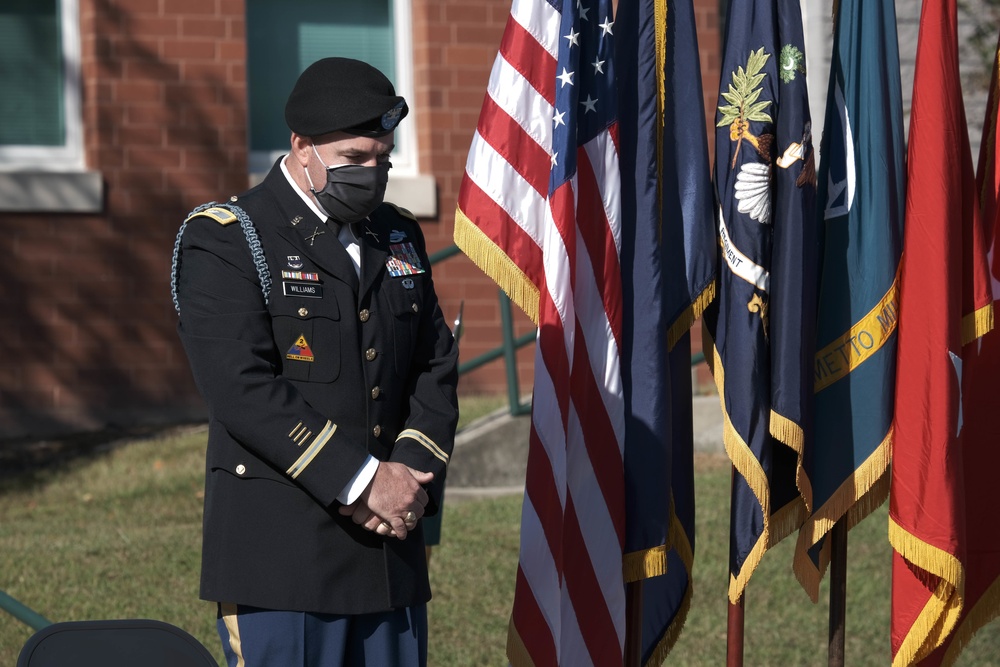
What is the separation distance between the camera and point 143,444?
8758 millimetres

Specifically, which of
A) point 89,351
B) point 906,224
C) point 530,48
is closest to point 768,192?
point 906,224

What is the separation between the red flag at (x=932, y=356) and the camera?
4039mm

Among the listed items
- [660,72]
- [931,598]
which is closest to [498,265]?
[660,72]

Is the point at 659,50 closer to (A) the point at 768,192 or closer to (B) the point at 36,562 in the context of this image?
(A) the point at 768,192

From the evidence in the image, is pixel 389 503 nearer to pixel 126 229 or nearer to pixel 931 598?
pixel 931 598

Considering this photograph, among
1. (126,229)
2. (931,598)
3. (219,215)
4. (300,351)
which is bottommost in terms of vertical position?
(931,598)

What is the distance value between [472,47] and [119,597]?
531 centimetres

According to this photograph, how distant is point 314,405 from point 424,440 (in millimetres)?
289

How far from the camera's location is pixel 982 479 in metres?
4.34

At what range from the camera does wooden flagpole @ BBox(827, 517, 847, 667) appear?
426 centimetres

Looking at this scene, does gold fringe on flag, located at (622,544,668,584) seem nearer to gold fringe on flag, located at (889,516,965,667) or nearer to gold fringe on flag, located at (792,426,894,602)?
gold fringe on flag, located at (792,426,894,602)

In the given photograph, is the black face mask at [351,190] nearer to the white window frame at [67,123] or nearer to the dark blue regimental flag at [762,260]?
the dark blue regimental flag at [762,260]

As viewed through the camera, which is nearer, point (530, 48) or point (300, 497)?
point (300, 497)

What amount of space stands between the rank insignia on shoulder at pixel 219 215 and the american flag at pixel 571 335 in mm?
937
